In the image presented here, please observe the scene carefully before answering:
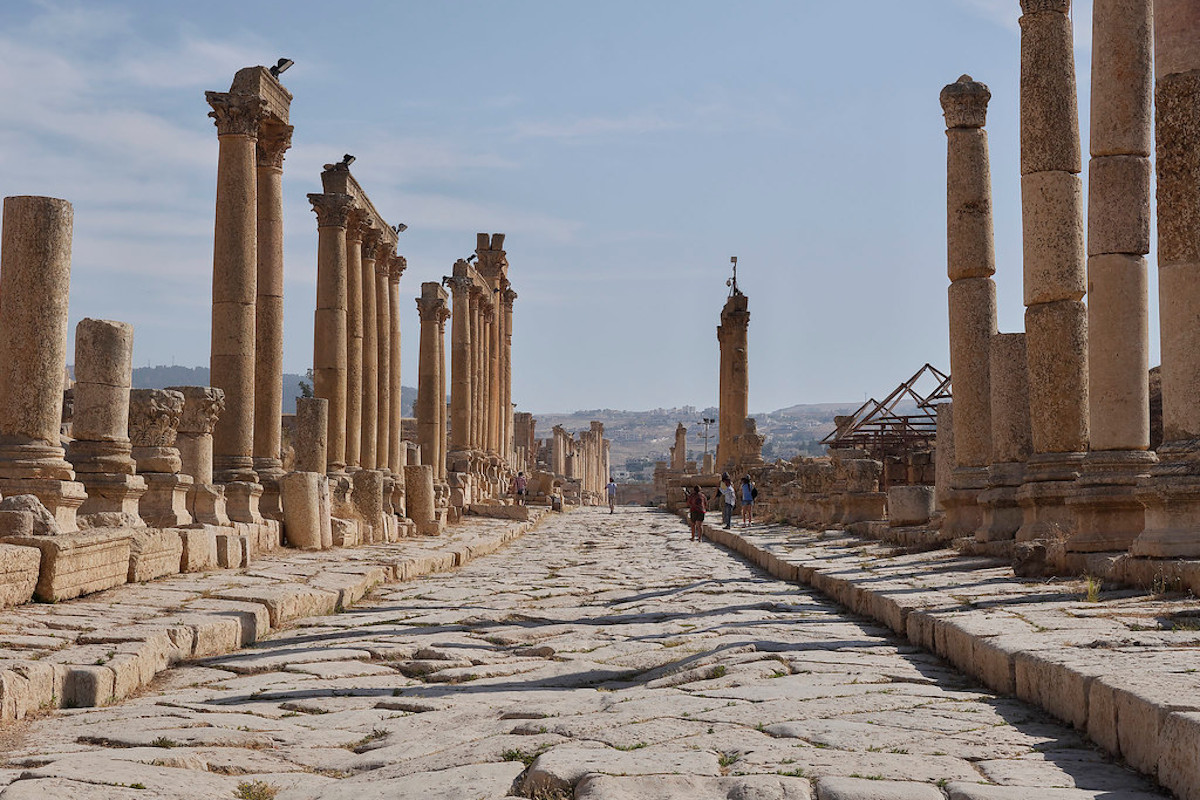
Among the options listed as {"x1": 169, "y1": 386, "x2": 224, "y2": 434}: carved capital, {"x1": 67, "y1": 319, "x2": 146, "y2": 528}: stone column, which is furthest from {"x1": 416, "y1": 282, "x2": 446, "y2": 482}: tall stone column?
{"x1": 67, "y1": 319, "x2": 146, "y2": 528}: stone column

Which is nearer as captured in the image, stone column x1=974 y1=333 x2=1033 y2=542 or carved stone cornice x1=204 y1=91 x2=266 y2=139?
stone column x1=974 y1=333 x2=1033 y2=542

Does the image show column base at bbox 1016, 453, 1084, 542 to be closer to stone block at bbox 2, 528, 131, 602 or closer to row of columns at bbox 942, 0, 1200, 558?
row of columns at bbox 942, 0, 1200, 558

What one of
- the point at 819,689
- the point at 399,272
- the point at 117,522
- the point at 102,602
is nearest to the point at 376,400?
the point at 399,272

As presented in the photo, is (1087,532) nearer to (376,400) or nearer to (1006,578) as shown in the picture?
(1006,578)

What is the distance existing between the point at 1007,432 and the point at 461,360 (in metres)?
26.9

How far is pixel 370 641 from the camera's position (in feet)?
30.3

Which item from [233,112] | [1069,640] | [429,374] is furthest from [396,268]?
[1069,640]

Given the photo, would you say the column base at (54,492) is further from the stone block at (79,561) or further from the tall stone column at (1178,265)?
the tall stone column at (1178,265)

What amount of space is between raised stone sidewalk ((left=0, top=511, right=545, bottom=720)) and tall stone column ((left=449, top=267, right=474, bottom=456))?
24.7 metres

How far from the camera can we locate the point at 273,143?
758 inches

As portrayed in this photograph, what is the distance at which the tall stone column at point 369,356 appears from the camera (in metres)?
26.3

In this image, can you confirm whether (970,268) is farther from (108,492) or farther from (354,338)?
(354,338)

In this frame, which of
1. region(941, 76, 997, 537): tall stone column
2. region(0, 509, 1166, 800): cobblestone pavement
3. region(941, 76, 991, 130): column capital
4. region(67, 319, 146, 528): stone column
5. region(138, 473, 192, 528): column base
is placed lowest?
region(0, 509, 1166, 800): cobblestone pavement

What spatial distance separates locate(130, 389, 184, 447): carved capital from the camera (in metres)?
13.8
